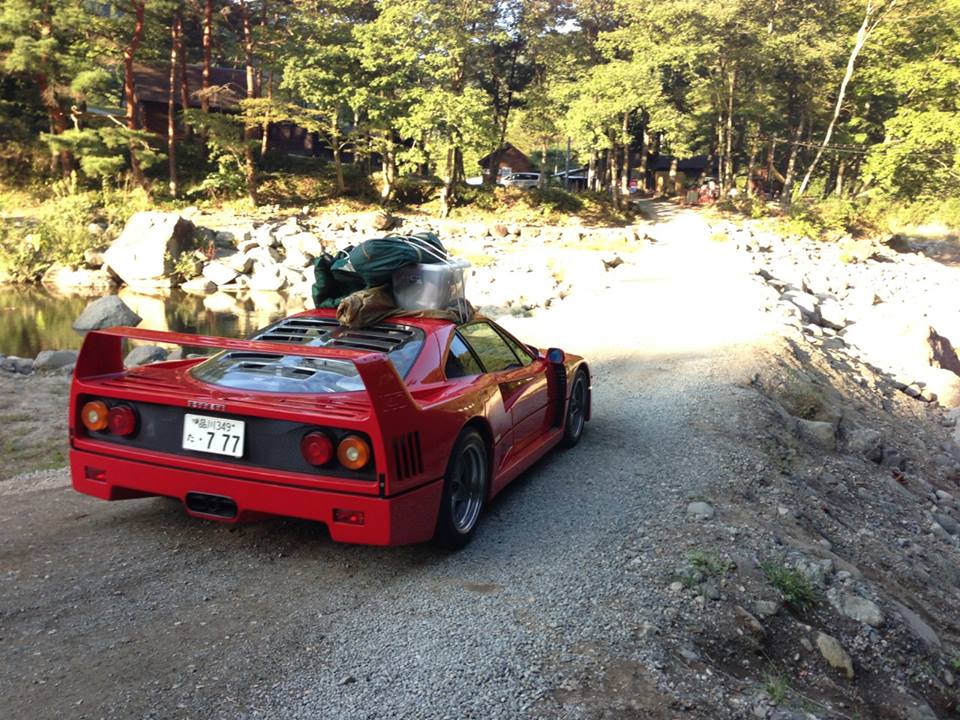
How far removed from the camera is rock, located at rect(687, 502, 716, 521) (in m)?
4.74

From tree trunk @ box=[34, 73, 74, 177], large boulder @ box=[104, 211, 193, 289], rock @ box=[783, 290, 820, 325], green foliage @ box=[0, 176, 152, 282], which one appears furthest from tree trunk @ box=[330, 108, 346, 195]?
rock @ box=[783, 290, 820, 325]

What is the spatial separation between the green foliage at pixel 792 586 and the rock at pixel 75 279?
22382 mm

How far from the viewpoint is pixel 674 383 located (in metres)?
8.23

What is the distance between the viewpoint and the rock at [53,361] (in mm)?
10539

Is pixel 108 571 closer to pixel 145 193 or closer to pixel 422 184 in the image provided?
Result: pixel 145 193

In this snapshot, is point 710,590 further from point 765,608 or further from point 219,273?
point 219,273

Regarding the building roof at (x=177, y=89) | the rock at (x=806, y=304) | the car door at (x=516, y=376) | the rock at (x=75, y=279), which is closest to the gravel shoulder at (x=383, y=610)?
the car door at (x=516, y=376)

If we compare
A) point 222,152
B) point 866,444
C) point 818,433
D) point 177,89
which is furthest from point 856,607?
point 177,89

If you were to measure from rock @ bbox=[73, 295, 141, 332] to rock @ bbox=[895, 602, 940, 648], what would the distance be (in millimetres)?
13774

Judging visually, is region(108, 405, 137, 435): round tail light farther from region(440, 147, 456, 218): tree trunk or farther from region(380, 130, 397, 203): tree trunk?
region(440, 147, 456, 218): tree trunk

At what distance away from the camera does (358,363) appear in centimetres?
340

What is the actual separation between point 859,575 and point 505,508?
209 cm

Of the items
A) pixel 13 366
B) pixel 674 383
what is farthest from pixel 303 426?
pixel 13 366

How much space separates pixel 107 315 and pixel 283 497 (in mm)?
12618
